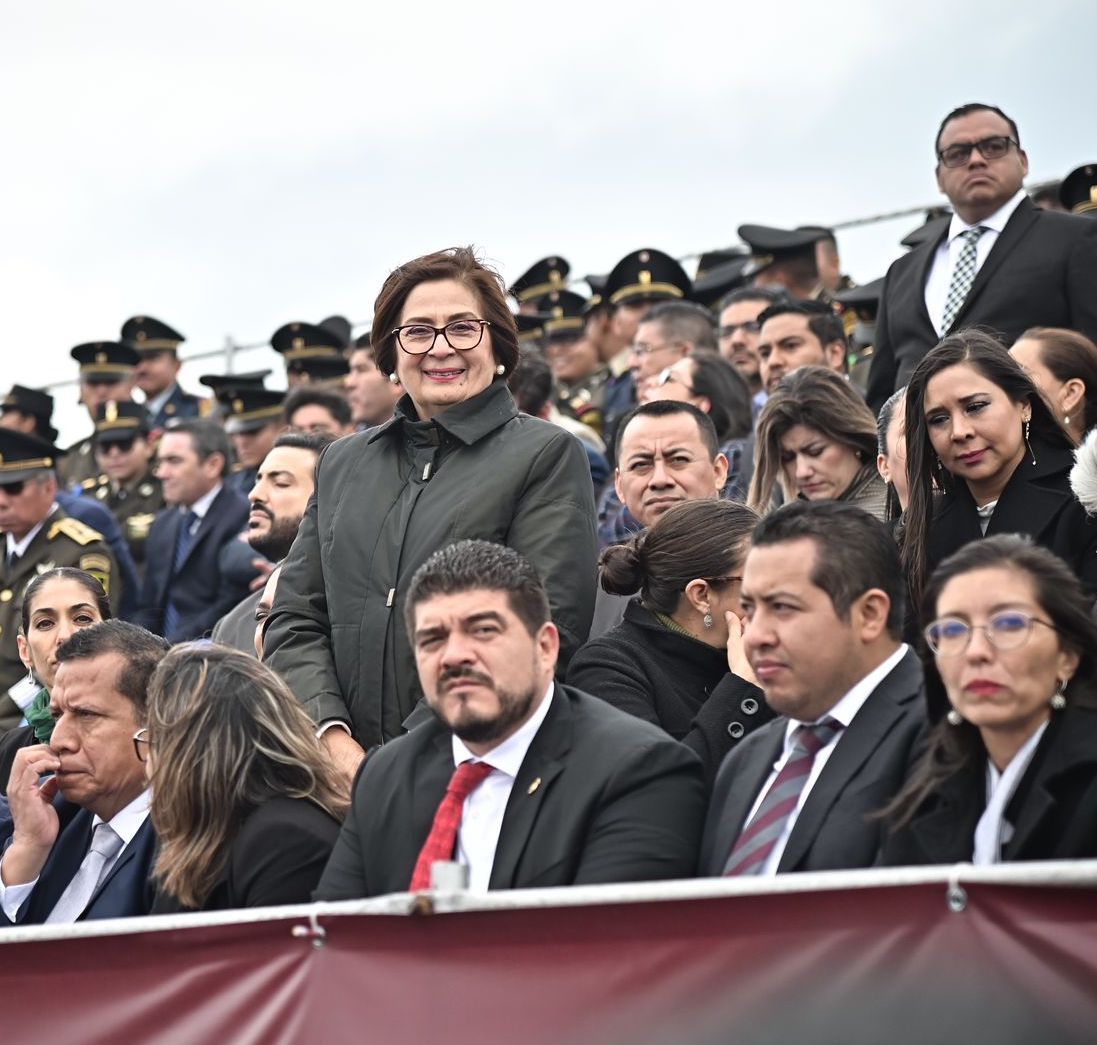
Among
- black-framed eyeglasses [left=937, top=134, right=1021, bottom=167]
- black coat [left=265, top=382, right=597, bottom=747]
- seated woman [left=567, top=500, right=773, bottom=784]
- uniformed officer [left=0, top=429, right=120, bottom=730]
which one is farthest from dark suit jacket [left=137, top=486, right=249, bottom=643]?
seated woman [left=567, top=500, right=773, bottom=784]

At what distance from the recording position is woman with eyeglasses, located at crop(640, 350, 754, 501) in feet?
→ 28.2

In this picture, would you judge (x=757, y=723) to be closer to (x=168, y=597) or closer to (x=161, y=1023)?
(x=161, y=1023)

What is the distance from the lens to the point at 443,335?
5914 millimetres

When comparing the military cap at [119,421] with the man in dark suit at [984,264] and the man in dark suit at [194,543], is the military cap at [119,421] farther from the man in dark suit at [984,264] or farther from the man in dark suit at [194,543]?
the man in dark suit at [984,264]

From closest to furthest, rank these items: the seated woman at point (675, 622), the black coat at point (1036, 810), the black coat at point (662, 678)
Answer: the black coat at point (1036, 810)
the black coat at point (662, 678)
the seated woman at point (675, 622)

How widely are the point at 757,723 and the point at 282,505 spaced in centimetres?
317

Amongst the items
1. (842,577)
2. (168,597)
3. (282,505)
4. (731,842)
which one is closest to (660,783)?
(731,842)

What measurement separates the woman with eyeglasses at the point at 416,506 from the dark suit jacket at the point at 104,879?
0.61 meters

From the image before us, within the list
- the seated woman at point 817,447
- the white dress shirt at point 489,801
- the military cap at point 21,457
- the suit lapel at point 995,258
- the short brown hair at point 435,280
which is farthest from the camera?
the military cap at point 21,457

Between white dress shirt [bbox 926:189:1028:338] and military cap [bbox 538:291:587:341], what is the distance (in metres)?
4.46

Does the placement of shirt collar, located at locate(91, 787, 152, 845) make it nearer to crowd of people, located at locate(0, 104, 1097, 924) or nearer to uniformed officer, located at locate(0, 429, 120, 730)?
crowd of people, located at locate(0, 104, 1097, 924)

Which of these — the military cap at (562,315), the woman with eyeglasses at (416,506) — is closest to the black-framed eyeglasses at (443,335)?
the woman with eyeglasses at (416,506)

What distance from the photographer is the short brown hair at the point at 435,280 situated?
6.00 m

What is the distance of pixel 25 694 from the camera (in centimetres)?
824
